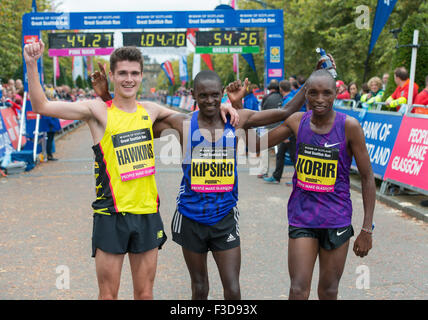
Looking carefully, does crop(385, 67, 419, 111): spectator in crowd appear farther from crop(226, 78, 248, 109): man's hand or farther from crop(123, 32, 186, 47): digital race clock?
crop(123, 32, 186, 47): digital race clock

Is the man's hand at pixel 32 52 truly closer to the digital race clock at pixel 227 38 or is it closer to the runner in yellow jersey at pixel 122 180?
the runner in yellow jersey at pixel 122 180

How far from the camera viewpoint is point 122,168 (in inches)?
137

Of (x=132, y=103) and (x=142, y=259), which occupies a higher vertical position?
(x=132, y=103)

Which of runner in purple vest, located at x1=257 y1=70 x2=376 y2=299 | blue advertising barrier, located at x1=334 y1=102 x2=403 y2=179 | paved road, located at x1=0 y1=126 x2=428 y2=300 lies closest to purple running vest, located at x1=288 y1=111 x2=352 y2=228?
runner in purple vest, located at x1=257 y1=70 x2=376 y2=299

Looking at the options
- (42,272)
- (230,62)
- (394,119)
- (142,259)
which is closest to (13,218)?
(42,272)

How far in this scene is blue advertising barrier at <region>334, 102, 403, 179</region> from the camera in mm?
9453

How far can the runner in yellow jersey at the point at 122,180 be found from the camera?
3441mm

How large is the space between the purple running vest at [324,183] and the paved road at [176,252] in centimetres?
138

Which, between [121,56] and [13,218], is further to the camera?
[13,218]

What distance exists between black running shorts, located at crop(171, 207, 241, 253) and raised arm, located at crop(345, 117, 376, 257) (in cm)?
86

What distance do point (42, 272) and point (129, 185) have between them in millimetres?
2522

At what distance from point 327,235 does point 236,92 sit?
3.99ft
